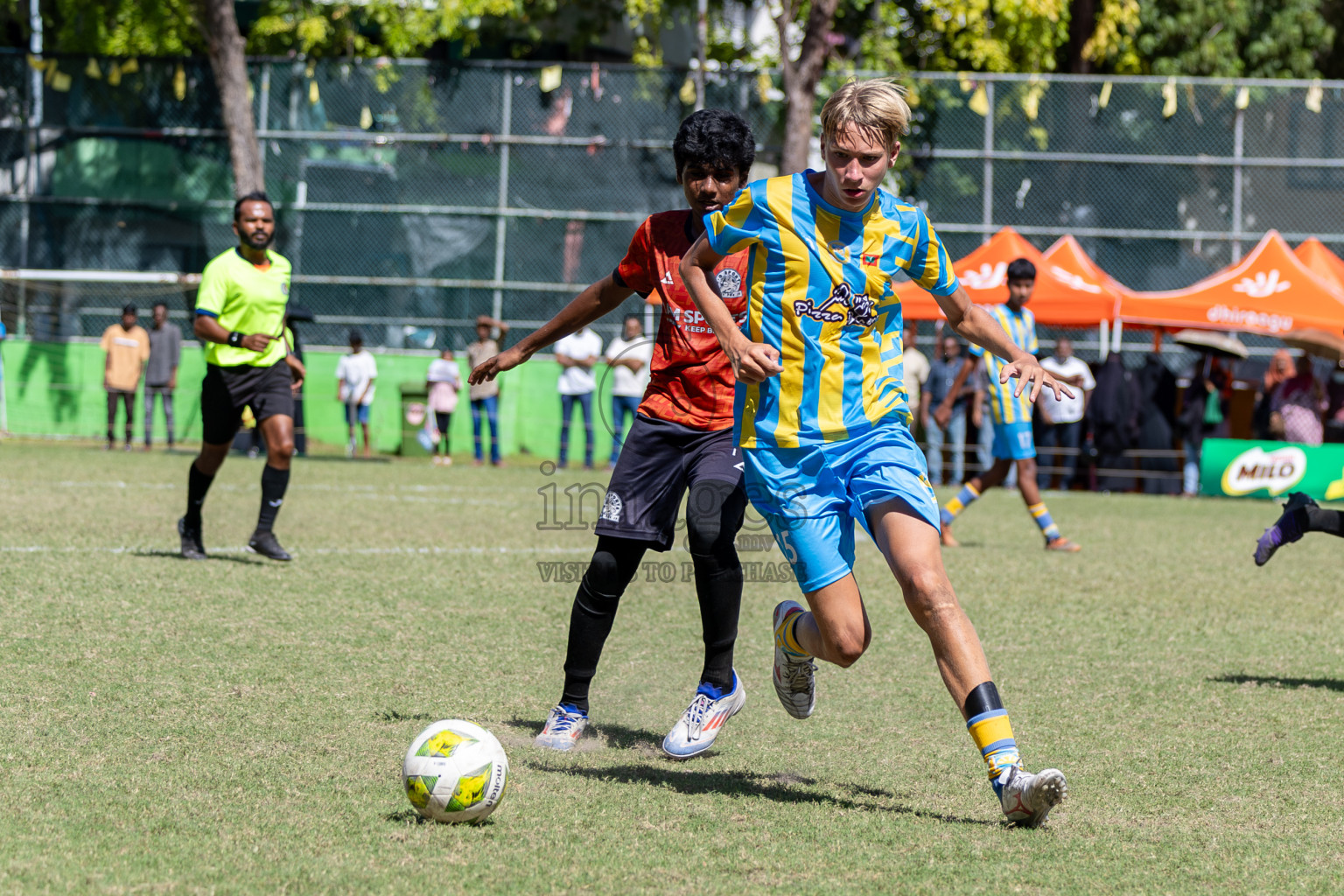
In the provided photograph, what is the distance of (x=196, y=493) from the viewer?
29.9 feet

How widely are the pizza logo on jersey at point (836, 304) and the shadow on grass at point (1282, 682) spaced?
3094 mm

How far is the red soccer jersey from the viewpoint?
5.05 m

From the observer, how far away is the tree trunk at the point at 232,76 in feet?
72.7

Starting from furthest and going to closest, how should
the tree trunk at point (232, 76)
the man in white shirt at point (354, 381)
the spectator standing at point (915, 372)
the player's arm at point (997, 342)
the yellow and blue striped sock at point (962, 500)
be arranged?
the tree trunk at point (232, 76) < the man in white shirt at point (354, 381) < the spectator standing at point (915, 372) < the yellow and blue striped sock at point (962, 500) < the player's arm at point (997, 342)

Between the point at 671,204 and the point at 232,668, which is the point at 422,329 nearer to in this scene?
the point at 671,204

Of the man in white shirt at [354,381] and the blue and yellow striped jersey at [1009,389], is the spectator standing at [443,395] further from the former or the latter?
the blue and yellow striped jersey at [1009,389]

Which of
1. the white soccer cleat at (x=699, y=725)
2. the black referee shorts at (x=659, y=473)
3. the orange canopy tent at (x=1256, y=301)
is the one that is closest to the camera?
the white soccer cleat at (x=699, y=725)

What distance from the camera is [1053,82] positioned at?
876 inches

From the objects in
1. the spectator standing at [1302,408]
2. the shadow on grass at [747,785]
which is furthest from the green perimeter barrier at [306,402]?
the shadow on grass at [747,785]

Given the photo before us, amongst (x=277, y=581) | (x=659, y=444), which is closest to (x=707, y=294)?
(x=659, y=444)

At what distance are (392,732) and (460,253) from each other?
18809 millimetres

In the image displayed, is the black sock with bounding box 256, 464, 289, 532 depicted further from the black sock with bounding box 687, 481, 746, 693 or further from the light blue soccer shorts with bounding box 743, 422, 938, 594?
the light blue soccer shorts with bounding box 743, 422, 938, 594

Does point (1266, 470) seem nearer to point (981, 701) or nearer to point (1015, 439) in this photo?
point (1015, 439)

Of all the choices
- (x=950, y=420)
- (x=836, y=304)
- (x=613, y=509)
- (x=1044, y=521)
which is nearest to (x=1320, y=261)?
(x=950, y=420)
